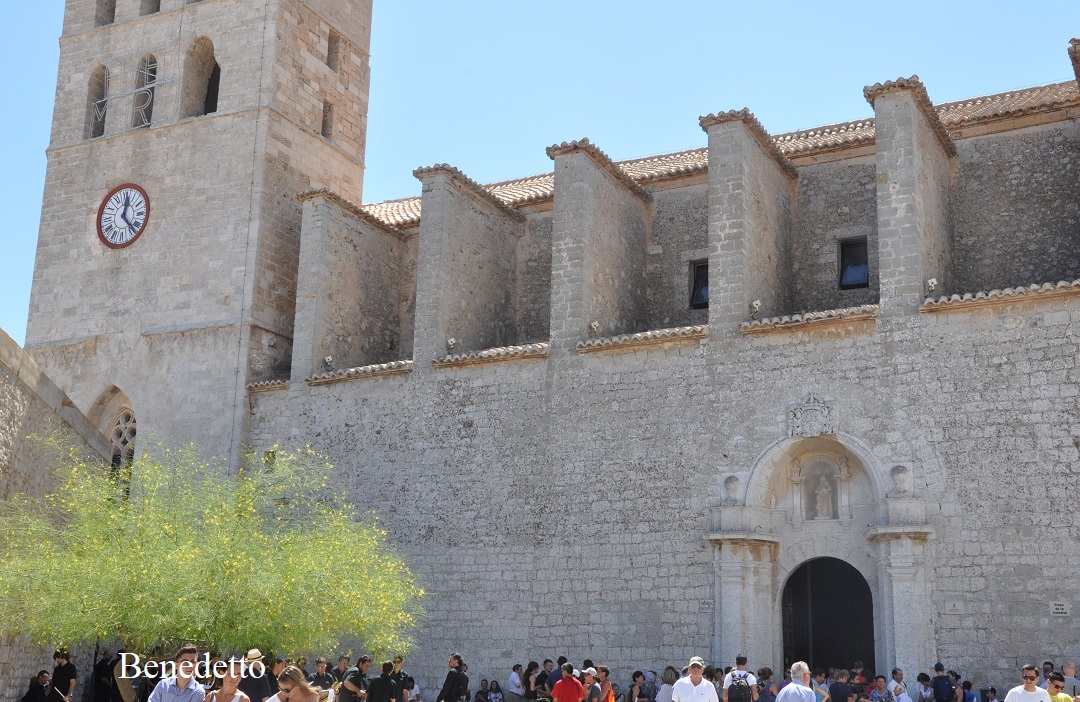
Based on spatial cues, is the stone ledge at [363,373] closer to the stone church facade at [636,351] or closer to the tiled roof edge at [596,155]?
the stone church facade at [636,351]

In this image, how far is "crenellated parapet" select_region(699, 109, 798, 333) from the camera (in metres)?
16.3

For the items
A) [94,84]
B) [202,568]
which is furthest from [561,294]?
[94,84]

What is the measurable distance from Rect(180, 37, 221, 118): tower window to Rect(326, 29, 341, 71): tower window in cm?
215

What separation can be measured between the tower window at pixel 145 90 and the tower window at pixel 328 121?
3198mm

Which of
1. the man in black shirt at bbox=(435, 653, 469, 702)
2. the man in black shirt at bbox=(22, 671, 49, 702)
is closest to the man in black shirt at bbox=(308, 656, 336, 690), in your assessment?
→ the man in black shirt at bbox=(435, 653, 469, 702)

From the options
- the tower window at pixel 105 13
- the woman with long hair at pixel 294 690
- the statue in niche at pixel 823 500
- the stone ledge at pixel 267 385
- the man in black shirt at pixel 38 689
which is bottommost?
the man in black shirt at pixel 38 689

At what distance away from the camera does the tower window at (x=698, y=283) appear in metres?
18.6

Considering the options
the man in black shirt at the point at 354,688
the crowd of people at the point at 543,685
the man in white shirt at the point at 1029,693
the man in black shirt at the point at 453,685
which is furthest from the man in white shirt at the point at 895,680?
the man in black shirt at the point at 354,688

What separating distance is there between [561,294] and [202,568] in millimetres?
6639

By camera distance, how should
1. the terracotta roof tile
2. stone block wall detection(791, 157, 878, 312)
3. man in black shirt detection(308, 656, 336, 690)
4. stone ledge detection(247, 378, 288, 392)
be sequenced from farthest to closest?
1. stone ledge detection(247, 378, 288, 392)
2. stone block wall detection(791, 157, 878, 312)
3. the terracotta roof tile
4. man in black shirt detection(308, 656, 336, 690)

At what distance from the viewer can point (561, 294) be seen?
17.5m

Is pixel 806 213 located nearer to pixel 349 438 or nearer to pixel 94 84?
pixel 349 438

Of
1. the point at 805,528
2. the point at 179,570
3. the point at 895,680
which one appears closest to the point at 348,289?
the point at 179,570

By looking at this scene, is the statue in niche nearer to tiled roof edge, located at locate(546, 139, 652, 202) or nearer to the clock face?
tiled roof edge, located at locate(546, 139, 652, 202)
